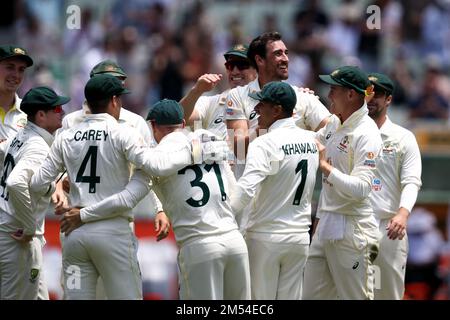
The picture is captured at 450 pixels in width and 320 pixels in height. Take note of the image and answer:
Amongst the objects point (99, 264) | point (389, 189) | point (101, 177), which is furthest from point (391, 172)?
point (99, 264)

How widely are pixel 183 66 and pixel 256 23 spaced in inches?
70.6

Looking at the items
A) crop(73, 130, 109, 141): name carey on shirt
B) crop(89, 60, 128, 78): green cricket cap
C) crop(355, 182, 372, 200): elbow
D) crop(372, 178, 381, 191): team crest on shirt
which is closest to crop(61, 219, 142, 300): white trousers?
crop(73, 130, 109, 141): name carey on shirt

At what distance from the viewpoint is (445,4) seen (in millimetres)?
21562

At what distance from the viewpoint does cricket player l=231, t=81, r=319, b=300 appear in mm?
10320

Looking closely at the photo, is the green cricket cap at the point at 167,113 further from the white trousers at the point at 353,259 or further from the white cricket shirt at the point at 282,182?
the white trousers at the point at 353,259

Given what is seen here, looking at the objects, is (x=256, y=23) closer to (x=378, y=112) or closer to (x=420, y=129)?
(x=420, y=129)

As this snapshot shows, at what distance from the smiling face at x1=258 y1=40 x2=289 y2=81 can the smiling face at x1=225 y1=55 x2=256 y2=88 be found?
27.5 inches

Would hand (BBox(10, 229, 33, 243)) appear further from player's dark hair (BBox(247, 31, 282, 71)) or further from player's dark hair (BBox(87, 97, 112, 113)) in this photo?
player's dark hair (BBox(247, 31, 282, 71))

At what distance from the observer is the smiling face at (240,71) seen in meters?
12.0

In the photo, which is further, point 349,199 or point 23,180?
point 349,199

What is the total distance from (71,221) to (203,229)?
109 centimetres

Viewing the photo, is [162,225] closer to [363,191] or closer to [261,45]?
[363,191]

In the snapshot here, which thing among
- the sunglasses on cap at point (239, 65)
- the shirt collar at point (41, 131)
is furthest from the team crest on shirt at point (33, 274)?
the sunglasses on cap at point (239, 65)

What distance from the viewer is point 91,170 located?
10.1 metres
